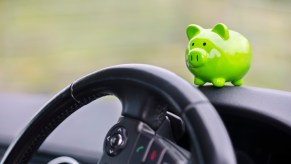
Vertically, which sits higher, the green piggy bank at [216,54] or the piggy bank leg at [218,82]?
the green piggy bank at [216,54]

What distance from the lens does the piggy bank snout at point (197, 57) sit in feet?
3.53

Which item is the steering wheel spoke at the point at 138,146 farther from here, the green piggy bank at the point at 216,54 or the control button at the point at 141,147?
the green piggy bank at the point at 216,54

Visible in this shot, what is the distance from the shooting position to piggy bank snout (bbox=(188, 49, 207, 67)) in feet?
3.53

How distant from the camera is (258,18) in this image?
2.37 meters

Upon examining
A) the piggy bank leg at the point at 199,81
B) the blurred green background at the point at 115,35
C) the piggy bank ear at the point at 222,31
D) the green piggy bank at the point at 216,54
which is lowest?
the blurred green background at the point at 115,35

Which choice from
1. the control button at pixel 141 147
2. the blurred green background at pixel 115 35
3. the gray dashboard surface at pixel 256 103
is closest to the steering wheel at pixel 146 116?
the control button at pixel 141 147

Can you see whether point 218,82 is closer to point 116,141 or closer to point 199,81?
point 199,81

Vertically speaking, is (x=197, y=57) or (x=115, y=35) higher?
(x=197, y=57)

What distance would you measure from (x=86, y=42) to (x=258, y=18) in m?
0.87

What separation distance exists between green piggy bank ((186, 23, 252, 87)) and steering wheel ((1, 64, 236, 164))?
217mm

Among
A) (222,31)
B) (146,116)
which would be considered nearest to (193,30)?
(222,31)

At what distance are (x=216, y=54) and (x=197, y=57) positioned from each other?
0.04 metres

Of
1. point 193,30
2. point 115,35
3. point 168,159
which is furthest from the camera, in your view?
point 115,35

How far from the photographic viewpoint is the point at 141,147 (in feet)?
2.83
